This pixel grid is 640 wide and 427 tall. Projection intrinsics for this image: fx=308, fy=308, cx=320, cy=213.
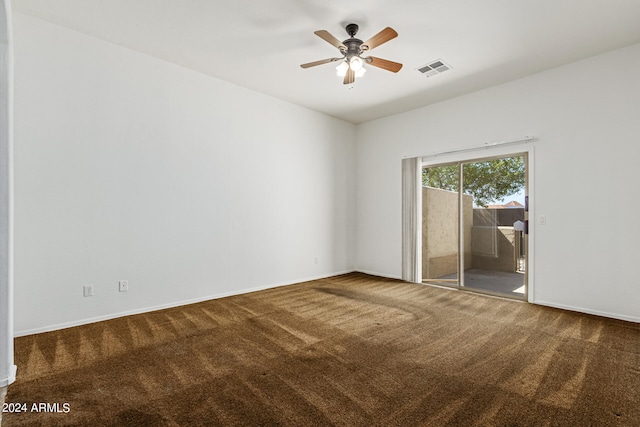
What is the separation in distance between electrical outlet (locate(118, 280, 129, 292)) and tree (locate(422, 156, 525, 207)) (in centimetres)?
492

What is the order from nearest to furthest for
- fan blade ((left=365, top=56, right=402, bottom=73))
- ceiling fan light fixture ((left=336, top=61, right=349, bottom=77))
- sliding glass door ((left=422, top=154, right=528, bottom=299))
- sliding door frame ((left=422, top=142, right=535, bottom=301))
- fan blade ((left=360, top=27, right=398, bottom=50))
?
fan blade ((left=360, top=27, right=398, bottom=50)) → fan blade ((left=365, top=56, right=402, bottom=73)) → ceiling fan light fixture ((left=336, top=61, right=349, bottom=77)) → sliding door frame ((left=422, top=142, right=535, bottom=301)) → sliding glass door ((left=422, top=154, right=528, bottom=299))

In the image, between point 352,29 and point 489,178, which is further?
point 489,178

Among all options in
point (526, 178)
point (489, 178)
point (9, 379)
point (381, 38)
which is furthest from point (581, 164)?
point (9, 379)

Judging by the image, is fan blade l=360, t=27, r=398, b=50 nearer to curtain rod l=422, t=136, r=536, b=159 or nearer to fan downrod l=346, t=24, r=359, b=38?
fan downrod l=346, t=24, r=359, b=38

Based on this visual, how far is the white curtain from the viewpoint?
556cm

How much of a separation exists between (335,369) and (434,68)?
12.5 ft

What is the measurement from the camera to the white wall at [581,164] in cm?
356

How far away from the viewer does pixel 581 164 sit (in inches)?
152

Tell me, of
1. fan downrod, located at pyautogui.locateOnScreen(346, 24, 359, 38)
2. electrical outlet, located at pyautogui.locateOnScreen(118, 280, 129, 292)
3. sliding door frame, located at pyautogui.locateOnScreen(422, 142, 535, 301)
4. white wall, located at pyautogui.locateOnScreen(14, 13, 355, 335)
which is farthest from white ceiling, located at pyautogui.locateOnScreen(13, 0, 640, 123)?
electrical outlet, located at pyautogui.locateOnScreen(118, 280, 129, 292)

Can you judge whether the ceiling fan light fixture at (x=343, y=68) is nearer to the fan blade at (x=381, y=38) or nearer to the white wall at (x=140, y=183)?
the fan blade at (x=381, y=38)

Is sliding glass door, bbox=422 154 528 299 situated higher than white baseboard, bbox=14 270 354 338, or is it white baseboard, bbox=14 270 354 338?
sliding glass door, bbox=422 154 528 299

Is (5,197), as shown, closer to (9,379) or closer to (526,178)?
(9,379)

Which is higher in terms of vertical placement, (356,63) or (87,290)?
(356,63)

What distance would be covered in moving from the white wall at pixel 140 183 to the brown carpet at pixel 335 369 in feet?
1.63
